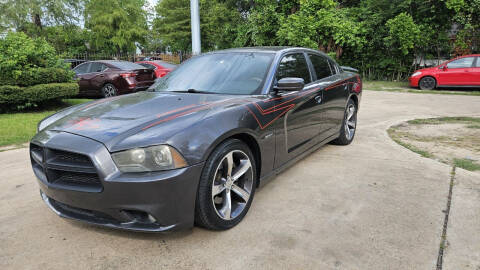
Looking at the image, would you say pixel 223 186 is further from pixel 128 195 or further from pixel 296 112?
pixel 296 112

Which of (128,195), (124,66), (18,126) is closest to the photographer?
(128,195)

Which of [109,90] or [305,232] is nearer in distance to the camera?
[305,232]

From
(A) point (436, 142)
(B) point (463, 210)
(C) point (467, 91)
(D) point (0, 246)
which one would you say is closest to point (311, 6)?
(C) point (467, 91)

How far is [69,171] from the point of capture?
232 centimetres

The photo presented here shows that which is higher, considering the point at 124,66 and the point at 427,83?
the point at 124,66

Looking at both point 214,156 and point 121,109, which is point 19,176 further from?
point 214,156

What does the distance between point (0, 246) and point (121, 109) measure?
139cm

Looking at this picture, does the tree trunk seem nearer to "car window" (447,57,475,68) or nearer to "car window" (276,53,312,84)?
"car window" (447,57,475,68)

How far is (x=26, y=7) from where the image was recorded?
77.6ft

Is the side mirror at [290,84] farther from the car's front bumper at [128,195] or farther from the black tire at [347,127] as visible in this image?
the black tire at [347,127]

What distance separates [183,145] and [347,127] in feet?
11.9

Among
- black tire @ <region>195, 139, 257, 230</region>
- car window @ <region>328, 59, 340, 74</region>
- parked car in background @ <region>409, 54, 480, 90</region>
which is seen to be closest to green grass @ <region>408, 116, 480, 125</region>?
car window @ <region>328, 59, 340, 74</region>

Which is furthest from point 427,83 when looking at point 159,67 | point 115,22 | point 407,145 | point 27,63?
point 115,22

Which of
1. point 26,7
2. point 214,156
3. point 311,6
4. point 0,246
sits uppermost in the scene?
point 26,7
